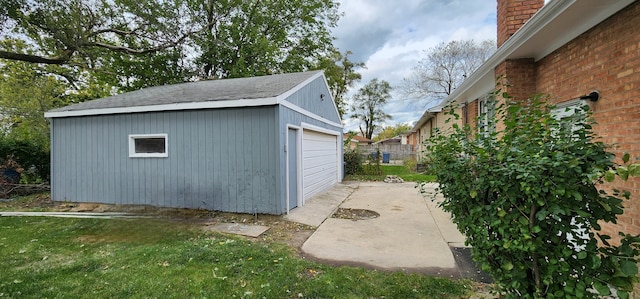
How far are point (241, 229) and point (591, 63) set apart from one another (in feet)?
18.4

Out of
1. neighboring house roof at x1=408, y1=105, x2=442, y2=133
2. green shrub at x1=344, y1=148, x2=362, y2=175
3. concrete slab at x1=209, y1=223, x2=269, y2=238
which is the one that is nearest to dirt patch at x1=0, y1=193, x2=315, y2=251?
concrete slab at x1=209, y1=223, x2=269, y2=238

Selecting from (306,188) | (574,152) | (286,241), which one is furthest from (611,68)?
(306,188)

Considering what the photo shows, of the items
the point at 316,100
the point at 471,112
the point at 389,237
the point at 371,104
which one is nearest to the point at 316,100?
the point at 316,100

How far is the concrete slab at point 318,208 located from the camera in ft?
18.9

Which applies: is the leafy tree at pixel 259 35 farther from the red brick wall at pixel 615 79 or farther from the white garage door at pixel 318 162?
the red brick wall at pixel 615 79

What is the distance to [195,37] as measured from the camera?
53.3 ft

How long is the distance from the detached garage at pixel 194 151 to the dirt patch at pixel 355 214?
0.98m

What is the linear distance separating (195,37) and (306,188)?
1355cm

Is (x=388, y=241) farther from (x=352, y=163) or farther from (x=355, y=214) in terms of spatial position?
(x=352, y=163)

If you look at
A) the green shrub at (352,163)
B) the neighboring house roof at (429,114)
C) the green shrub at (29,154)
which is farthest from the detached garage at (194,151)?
the green shrub at (352,163)

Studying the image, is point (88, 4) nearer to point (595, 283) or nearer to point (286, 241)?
point (286, 241)

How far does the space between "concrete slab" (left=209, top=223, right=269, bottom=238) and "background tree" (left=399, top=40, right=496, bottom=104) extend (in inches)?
912

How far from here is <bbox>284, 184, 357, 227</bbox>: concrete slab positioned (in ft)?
18.9

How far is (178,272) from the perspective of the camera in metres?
3.26
